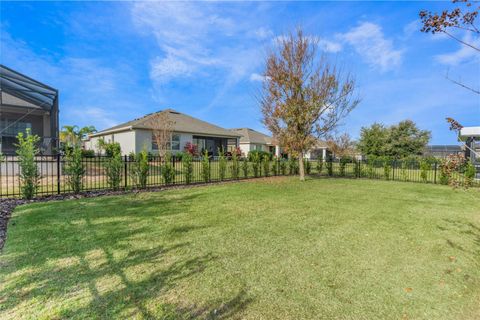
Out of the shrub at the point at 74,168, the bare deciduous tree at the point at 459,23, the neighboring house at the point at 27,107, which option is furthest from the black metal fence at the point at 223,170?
the bare deciduous tree at the point at 459,23

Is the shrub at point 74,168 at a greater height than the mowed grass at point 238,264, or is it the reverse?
the shrub at point 74,168

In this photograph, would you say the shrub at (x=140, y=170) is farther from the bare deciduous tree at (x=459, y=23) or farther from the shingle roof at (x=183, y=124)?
the shingle roof at (x=183, y=124)

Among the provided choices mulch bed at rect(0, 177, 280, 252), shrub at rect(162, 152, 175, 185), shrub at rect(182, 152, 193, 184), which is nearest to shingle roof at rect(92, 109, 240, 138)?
shrub at rect(182, 152, 193, 184)

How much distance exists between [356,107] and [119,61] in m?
13.6

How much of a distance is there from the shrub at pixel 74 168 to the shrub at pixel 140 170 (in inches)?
64.3

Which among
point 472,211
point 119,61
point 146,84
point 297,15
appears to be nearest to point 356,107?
point 297,15

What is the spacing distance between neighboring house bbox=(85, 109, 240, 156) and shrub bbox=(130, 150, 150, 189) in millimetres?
7759

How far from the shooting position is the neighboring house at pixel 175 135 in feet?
63.6

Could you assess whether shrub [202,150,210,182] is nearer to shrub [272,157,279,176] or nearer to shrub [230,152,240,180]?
shrub [230,152,240,180]

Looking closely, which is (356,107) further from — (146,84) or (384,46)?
(146,84)

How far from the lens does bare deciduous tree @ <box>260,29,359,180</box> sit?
11188 mm

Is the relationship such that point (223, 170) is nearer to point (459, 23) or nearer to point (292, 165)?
point (292, 165)

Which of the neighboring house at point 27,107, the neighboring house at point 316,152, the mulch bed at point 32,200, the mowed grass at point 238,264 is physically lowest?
the mowed grass at point 238,264

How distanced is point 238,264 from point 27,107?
57.5 ft
